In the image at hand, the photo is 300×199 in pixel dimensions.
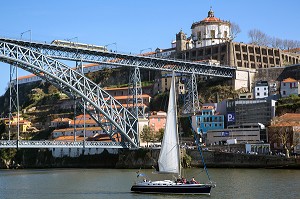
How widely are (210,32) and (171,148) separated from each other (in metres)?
75.7

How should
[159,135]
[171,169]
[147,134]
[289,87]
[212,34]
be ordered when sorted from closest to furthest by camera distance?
[171,169] → [147,134] → [159,135] → [289,87] → [212,34]

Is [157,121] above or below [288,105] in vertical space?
below

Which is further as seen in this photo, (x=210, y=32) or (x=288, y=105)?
(x=210, y=32)

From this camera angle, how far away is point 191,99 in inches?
3684

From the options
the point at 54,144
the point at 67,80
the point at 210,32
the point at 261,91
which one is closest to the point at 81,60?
the point at 67,80

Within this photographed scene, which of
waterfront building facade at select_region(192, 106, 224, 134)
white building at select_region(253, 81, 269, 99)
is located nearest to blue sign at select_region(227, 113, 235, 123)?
waterfront building facade at select_region(192, 106, 224, 134)

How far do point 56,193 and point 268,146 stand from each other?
3548 centimetres

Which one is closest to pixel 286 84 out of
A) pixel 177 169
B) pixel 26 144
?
pixel 26 144

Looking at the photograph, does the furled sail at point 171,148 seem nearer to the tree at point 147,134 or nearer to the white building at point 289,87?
the tree at point 147,134

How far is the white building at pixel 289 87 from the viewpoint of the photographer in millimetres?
90875

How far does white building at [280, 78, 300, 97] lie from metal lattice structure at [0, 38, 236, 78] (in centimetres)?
935

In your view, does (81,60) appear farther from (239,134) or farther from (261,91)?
(261,91)

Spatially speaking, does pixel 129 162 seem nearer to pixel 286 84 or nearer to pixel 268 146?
pixel 268 146

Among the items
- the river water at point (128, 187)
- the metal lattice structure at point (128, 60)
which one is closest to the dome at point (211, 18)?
the metal lattice structure at point (128, 60)
